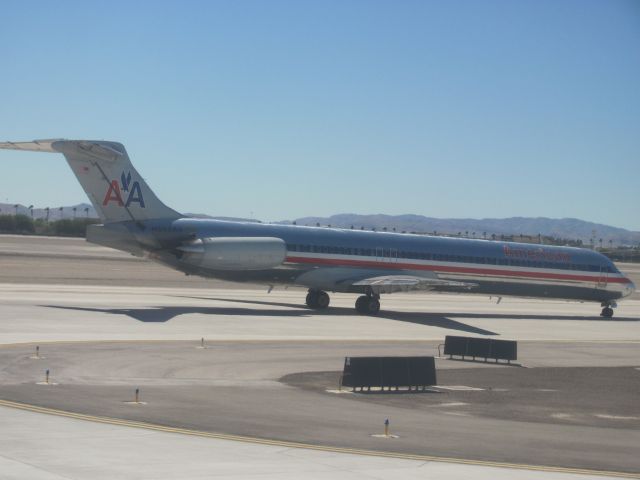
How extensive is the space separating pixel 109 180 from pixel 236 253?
19.6 feet

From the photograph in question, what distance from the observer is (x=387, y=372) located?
853 inches

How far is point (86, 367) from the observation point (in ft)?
73.2

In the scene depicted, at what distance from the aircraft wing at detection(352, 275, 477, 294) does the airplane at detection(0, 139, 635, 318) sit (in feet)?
0.17

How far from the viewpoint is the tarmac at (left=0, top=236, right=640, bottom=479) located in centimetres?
1327

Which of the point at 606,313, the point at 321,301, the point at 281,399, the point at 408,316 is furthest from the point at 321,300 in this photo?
the point at 281,399

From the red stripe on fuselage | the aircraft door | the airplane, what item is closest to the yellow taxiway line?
the airplane

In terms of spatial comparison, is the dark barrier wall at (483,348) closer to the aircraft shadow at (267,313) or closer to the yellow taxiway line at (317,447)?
the aircraft shadow at (267,313)

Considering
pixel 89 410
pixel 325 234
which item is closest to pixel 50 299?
pixel 325 234

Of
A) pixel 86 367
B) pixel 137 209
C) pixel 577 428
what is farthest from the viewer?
pixel 137 209

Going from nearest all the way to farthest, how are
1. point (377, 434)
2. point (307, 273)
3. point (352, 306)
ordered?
point (377, 434) < point (307, 273) < point (352, 306)

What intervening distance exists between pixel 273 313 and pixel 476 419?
23.2 metres

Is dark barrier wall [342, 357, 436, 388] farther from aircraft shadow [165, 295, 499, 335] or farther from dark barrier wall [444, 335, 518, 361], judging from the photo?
aircraft shadow [165, 295, 499, 335]

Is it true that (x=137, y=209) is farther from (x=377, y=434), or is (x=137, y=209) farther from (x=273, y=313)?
(x=377, y=434)

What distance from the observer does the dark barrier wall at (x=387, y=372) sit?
842 inches
